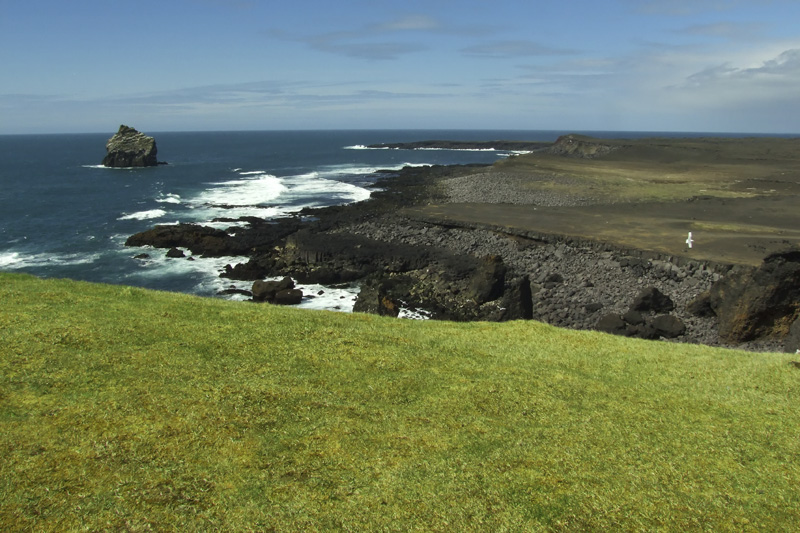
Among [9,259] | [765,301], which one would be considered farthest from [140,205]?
[765,301]

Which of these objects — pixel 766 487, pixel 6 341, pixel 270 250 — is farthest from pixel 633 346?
pixel 270 250

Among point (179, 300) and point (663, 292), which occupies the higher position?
point (179, 300)

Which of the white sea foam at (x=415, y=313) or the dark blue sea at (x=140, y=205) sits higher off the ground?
the dark blue sea at (x=140, y=205)

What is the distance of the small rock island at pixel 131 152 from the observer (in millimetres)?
128500

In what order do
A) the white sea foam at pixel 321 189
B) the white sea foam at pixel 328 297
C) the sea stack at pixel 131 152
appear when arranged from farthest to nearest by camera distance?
the sea stack at pixel 131 152, the white sea foam at pixel 321 189, the white sea foam at pixel 328 297

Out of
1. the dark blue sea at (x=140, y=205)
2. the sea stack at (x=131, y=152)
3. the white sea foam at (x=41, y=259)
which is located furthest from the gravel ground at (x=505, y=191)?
the sea stack at (x=131, y=152)

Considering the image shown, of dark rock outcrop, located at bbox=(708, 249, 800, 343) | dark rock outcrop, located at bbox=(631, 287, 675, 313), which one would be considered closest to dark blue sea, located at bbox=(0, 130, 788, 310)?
dark rock outcrop, located at bbox=(631, 287, 675, 313)

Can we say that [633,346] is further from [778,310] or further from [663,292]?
[663,292]

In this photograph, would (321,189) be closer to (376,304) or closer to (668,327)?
(376,304)

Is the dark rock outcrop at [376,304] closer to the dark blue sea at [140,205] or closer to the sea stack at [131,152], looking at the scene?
the dark blue sea at [140,205]

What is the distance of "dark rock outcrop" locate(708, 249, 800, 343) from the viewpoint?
25.7 meters

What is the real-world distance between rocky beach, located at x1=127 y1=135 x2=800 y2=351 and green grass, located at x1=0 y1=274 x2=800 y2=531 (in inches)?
429

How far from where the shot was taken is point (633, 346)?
1661 centimetres

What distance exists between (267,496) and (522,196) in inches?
2413
